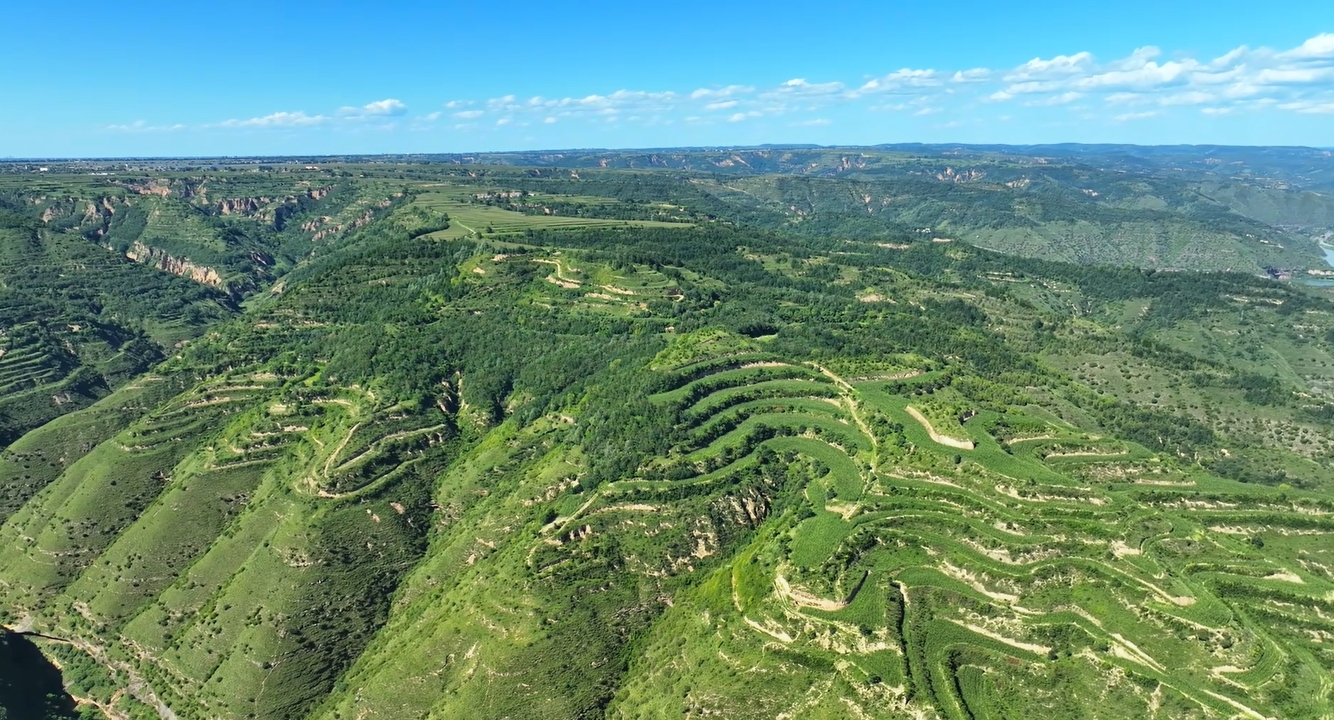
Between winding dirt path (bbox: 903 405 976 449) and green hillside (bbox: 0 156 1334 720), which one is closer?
green hillside (bbox: 0 156 1334 720)

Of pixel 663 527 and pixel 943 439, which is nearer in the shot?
pixel 663 527

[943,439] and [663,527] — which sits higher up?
[943,439]

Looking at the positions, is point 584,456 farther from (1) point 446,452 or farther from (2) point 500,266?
(2) point 500,266

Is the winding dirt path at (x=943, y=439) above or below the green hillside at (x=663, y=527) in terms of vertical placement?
above

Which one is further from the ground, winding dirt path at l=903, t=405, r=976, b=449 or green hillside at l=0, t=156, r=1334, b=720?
winding dirt path at l=903, t=405, r=976, b=449

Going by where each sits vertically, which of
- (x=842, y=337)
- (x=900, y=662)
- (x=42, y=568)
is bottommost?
(x=42, y=568)

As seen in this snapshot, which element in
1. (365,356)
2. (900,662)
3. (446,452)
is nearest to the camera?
(900,662)

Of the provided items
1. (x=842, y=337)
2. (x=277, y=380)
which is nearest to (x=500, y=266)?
(x=277, y=380)

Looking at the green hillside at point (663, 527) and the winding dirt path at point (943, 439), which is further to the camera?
the winding dirt path at point (943, 439)
